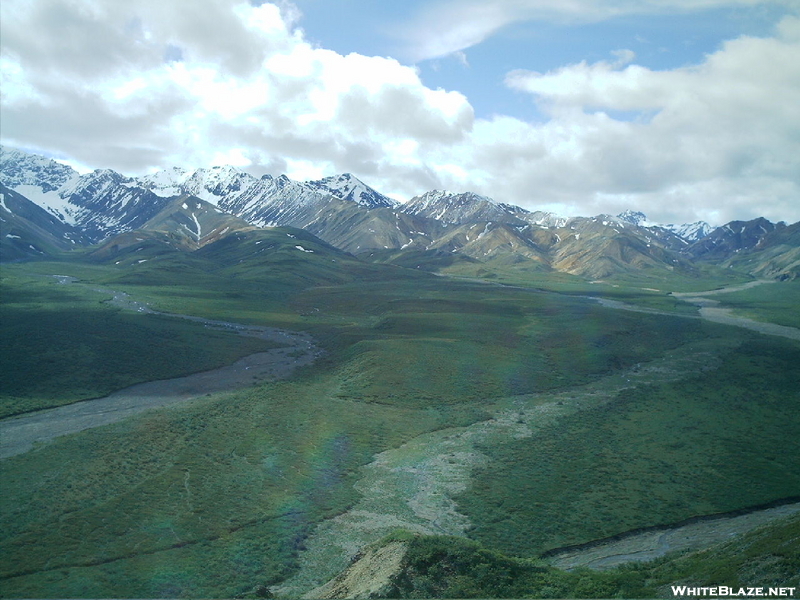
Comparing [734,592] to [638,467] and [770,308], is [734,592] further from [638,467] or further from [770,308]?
[770,308]

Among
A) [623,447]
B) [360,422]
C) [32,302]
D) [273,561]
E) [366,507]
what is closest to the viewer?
[273,561]

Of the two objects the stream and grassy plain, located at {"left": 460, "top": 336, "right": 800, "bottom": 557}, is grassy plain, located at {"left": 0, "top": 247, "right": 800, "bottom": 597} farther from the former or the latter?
the stream

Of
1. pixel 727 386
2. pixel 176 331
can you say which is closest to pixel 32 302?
pixel 176 331

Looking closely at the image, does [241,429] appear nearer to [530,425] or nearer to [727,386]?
[530,425]

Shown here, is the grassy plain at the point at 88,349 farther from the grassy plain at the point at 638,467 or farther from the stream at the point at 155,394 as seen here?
the grassy plain at the point at 638,467

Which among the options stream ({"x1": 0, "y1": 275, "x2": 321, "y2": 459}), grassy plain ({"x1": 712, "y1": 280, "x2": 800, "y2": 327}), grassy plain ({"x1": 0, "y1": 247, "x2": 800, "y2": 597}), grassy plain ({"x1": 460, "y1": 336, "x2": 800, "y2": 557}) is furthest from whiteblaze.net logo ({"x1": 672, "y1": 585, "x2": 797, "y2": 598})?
grassy plain ({"x1": 712, "y1": 280, "x2": 800, "y2": 327})

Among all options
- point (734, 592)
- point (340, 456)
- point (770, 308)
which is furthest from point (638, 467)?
point (770, 308)

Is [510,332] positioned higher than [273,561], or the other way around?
[510,332]
